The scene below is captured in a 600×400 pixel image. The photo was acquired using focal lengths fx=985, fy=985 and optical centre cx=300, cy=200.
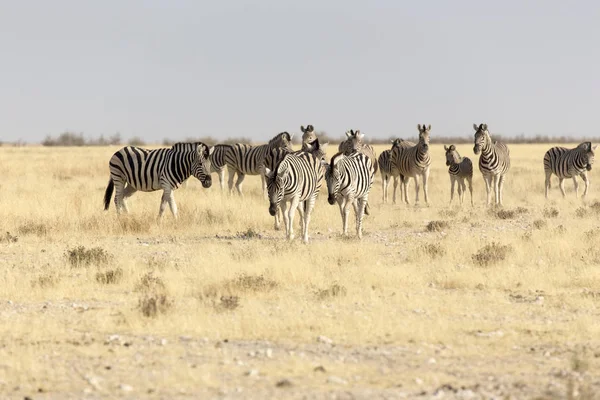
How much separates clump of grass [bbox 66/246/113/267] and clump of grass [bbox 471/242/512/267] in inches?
221

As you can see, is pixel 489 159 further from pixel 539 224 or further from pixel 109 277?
pixel 109 277

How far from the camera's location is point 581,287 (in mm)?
13117

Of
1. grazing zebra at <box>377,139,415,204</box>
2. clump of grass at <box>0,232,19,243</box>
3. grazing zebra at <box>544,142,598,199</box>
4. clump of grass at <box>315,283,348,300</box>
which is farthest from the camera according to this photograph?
grazing zebra at <box>377,139,415,204</box>

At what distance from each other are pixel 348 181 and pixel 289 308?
6.88 m

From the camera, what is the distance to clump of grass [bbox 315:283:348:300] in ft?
39.2

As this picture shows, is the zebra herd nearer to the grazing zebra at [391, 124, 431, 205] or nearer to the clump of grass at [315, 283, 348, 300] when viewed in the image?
the grazing zebra at [391, 124, 431, 205]

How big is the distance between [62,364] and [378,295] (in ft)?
15.5

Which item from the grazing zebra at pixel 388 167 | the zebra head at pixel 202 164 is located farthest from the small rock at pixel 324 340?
the grazing zebra at pixel 388 167

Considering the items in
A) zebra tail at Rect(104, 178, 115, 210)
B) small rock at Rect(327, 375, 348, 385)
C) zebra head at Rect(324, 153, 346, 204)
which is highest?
zebra head at Rect(324, 153, 346, 204)

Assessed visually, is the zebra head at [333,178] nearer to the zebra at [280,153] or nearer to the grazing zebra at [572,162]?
the zebra at [280,153]

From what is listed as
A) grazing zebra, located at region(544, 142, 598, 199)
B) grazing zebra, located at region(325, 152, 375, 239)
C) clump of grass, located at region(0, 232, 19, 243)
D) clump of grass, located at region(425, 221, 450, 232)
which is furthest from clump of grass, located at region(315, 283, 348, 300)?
grazing zebra, located at region(544, 142, 598, 199)

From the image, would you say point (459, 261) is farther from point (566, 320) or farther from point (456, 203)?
point (456, 203)

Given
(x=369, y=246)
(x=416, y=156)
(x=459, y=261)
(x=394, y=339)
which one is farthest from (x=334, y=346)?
(x=416, y=156)

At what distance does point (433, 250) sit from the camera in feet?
51.8
